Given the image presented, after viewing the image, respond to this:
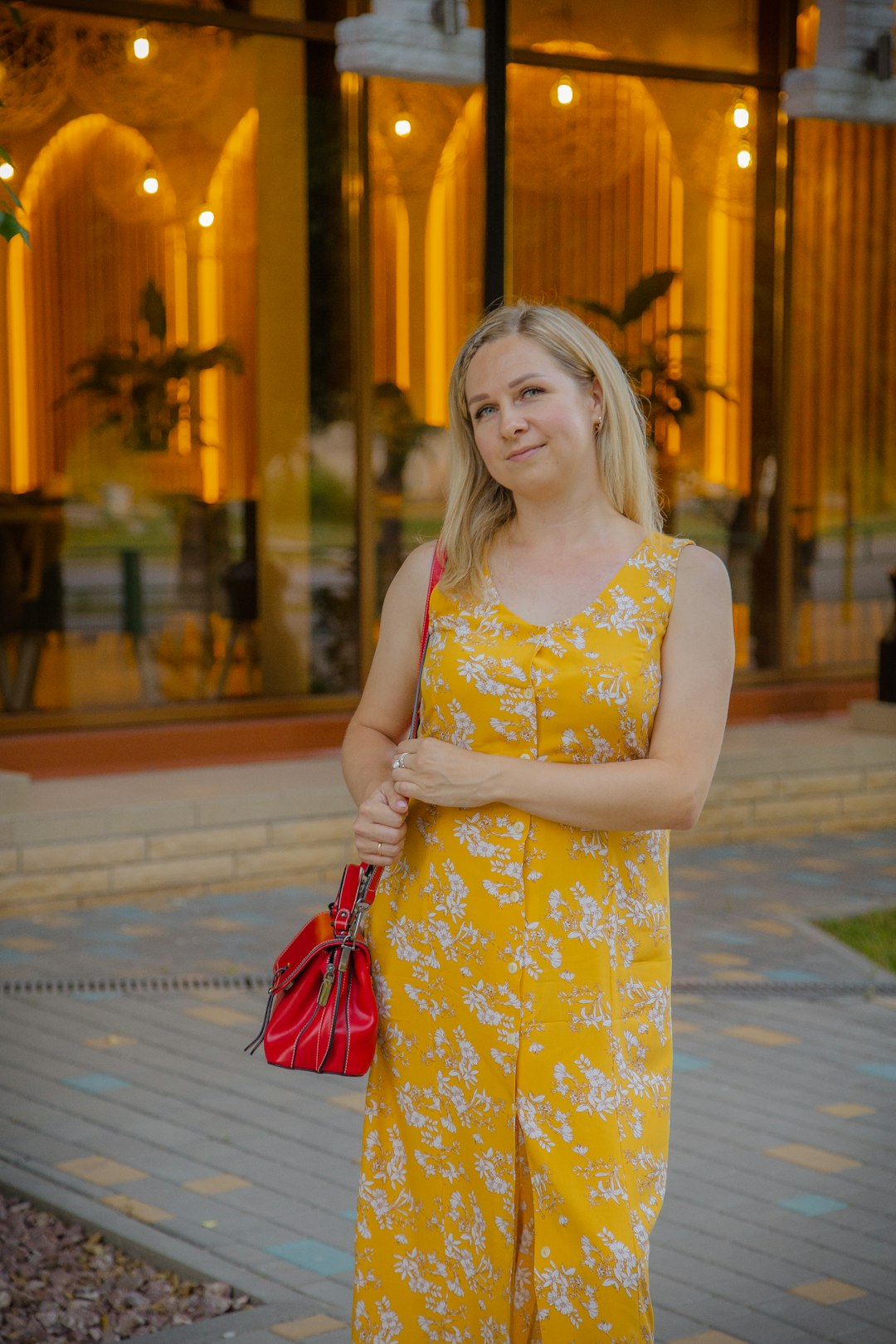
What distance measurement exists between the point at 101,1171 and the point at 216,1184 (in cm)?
30

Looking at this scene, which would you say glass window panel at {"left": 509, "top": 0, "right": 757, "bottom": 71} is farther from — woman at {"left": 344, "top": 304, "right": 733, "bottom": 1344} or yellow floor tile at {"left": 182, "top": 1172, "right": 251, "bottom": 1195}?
woman at {"left": 344, "top": 304, "right": 733, "bottom": 1344}

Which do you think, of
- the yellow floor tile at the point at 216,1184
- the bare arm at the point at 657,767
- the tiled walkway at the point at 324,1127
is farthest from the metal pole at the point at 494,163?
the bare arm at the point at 657,767

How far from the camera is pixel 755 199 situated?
10453 millimetres

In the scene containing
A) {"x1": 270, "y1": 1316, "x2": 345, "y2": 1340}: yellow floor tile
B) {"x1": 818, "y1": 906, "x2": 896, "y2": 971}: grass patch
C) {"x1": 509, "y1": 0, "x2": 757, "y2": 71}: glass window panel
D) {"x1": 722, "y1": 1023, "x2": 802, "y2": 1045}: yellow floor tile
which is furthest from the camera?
{"x1": 509, "y1": 0, "x2": 757, "y2": 71}: glass window panel

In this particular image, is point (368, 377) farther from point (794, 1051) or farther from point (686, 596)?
point (686, 596)

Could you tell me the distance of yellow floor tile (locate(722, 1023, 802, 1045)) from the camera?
5320 millimetres

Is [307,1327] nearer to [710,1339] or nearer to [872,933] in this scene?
[710,1339]

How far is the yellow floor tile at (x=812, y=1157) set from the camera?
14.1ft


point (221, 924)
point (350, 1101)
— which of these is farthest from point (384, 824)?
point (221, 924)

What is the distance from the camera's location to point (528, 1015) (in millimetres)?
2426

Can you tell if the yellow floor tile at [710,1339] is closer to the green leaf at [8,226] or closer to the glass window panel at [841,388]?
the green leaf at [8,226]

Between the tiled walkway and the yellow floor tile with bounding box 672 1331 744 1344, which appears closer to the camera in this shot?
the yellow floor tile with bounding box 672 1331 744 1344

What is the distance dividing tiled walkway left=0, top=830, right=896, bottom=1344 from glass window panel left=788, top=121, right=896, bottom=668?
425 cm

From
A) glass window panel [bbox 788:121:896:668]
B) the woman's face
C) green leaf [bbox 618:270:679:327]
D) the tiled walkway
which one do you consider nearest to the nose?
the woman's face
